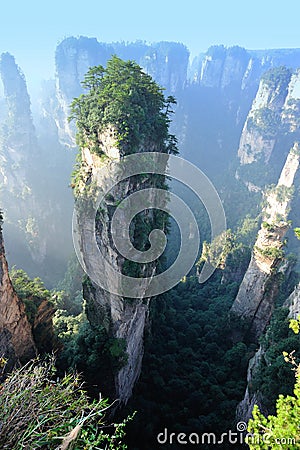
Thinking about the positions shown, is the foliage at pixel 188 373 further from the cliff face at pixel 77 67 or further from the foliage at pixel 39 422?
the cliff face at pixel 77 67

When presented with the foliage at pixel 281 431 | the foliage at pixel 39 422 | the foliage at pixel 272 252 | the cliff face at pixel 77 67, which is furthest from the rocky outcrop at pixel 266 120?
the foliage at pixel 39 422

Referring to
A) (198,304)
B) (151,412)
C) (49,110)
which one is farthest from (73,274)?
(49,110)

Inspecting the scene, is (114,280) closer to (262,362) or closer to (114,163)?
(114,163)

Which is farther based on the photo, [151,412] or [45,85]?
[45,85]

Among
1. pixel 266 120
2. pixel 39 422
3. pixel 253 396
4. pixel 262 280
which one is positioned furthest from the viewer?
pixel 266 120

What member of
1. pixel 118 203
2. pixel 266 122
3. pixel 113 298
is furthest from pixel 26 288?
pixel 266 122

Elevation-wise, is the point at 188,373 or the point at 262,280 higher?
the point at 262,280

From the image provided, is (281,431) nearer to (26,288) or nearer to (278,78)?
(26,288)
